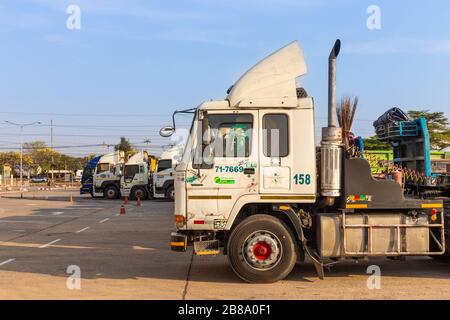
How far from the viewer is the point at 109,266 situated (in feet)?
33.6

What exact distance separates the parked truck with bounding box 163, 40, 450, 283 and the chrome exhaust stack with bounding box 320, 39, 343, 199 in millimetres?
16

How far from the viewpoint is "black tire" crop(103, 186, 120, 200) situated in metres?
38.3

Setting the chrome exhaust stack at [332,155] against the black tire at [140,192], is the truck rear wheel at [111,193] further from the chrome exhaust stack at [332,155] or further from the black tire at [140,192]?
the chrome exhaust stack at [332,155]

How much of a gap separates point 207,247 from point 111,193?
3092 cm

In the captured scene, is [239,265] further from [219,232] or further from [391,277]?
[391,277]

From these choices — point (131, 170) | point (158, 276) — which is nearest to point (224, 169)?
point (158, 276)

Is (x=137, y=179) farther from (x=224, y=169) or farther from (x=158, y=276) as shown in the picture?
(x=224, y=169)

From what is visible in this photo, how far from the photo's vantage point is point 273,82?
8.49 metres

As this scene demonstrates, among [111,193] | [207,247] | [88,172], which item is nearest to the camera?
[207,247]

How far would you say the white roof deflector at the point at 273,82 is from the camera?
27.6ft

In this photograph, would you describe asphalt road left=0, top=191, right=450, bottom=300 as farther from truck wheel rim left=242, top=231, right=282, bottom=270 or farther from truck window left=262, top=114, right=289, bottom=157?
truck window left=262, top=114, right=289, bottom=157

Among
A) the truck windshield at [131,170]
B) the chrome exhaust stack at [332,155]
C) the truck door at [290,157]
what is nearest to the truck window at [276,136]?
the truck door at [290,157]

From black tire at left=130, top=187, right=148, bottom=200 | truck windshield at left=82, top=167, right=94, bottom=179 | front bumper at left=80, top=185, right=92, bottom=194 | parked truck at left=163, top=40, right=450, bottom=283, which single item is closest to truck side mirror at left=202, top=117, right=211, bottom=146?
parked truck at left=163, top=40, right=450, bottom=283
